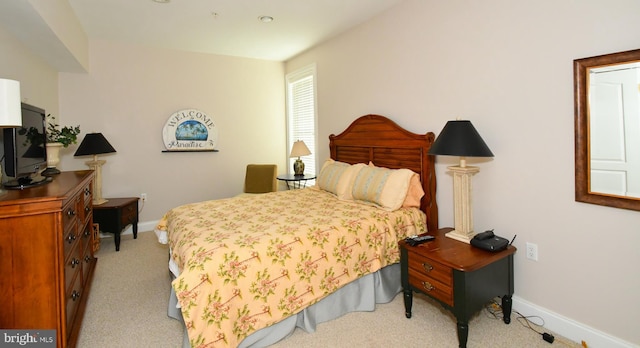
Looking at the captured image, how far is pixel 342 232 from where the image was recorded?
2.34 metres

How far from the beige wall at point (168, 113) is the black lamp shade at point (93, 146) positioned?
417 mm

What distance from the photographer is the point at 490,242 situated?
2.18 m

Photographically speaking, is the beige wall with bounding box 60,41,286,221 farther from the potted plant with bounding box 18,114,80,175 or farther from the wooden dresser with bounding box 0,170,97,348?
the wooden dresser with bounding box 0,170,97,348

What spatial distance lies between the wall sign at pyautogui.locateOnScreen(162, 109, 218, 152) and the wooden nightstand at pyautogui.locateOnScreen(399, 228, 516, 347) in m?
3.51

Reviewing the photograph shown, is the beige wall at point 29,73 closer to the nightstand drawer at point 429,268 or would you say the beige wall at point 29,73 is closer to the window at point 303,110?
the window at point 303,110

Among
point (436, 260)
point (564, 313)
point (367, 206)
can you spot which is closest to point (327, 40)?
point (367, 206)

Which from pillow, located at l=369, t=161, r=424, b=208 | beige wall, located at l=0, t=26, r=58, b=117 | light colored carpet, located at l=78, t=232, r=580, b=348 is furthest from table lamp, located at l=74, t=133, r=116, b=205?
pillow, located at l=369, t=161, r=424, b=208

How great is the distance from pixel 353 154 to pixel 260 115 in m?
2.11

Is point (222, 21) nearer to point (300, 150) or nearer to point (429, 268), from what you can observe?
point (300, 150)

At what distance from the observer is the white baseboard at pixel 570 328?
6.18 feet

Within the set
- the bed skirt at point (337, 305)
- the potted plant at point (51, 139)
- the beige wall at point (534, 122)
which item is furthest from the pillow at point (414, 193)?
the potted plant at point (51, 139)

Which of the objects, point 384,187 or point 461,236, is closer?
point 461,236

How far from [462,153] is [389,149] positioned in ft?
3.63

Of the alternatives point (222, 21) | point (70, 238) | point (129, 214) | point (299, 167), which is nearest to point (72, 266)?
point (70, 238)
